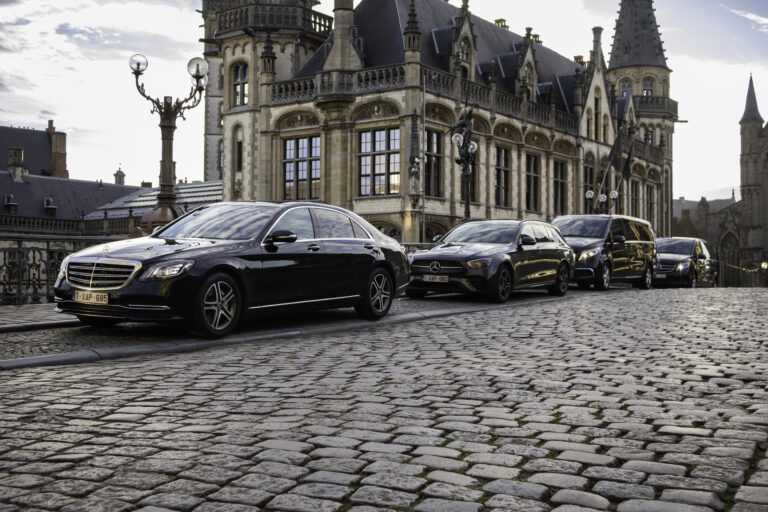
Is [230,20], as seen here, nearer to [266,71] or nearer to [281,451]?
[266,71]

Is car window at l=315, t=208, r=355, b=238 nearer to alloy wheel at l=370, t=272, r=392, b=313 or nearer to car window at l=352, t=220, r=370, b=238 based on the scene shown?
car window at l=352, t=220, r=370, b=238

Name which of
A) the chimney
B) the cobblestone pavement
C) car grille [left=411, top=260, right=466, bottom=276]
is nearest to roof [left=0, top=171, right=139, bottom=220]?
the chimney

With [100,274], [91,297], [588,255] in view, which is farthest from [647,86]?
[91,297]

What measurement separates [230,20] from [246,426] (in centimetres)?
3893

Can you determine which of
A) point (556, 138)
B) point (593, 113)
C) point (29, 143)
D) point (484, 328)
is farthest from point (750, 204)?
point (484, 328)

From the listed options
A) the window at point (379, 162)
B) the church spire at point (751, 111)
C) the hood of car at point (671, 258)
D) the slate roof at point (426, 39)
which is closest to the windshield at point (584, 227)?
the hood of car at point (671, 258)

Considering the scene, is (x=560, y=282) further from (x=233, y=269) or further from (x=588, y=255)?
(x=233, y=269)

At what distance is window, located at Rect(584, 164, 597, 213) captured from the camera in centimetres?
4888

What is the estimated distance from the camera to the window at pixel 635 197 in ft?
192

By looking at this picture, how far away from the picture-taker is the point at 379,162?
35.3 metres

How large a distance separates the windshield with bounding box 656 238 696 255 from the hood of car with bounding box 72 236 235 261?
20.2 meters

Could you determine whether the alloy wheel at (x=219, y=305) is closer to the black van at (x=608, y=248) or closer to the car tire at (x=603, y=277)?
the black van at (x=608, y=248)

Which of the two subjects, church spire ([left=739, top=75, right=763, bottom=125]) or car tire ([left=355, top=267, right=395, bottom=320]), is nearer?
car tire ([left=355, top=267, right=395, bottom=320])

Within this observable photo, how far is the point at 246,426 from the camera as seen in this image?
4.82 metres
